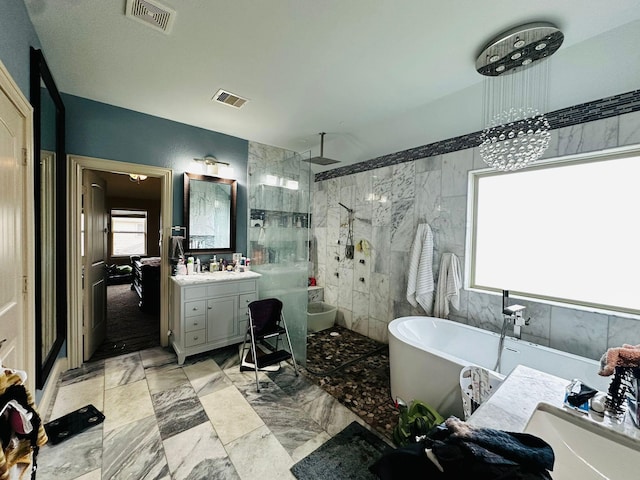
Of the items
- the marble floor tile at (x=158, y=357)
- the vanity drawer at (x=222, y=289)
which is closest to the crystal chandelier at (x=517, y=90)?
the vanity drawer at (x=222, y=289)

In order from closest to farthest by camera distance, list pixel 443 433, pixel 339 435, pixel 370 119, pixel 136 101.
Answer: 1. pixel 443 433
2. pixel 339 435
3. pixel 136 101
4. pixel 370 119

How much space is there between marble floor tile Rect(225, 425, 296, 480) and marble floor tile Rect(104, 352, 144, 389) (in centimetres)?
139

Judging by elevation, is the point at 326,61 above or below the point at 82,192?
above

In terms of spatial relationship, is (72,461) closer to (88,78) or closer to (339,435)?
(339,435)

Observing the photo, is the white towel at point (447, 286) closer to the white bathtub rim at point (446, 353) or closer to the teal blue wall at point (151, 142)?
the white bathtub rim at point (446, 353)

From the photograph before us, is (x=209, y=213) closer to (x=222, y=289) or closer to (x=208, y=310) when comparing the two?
(x=222, y=289)

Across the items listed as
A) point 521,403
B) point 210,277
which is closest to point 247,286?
point 210,277

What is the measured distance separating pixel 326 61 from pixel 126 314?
15.7ft

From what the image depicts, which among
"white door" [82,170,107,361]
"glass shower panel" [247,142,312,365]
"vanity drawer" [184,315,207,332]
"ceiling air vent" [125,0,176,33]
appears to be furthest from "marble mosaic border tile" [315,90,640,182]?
"white door" [82,170,107,361]

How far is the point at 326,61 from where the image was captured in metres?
1.90

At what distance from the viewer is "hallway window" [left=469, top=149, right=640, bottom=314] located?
1.97 metres

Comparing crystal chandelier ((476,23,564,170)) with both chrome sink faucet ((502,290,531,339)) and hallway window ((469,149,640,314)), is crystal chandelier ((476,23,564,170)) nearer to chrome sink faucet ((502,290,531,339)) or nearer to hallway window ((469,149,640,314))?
hallway window ((469,149,640,314))

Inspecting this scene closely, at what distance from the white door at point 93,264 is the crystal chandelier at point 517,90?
149 inches

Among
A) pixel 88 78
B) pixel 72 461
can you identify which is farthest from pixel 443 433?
pixel 88 78
